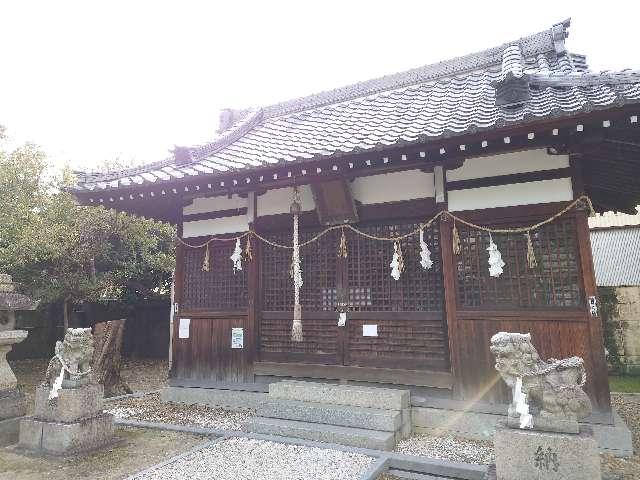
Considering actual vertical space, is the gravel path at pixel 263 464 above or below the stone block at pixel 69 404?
below

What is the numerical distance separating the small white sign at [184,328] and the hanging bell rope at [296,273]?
2.57m

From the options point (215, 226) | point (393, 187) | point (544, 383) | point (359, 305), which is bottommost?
point (544, 383)

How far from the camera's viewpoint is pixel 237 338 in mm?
8461

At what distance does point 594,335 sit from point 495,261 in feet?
5.40

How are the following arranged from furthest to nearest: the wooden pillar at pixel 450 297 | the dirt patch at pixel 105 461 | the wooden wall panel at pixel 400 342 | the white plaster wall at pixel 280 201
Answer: the white plaster wall at pixel 280 201 → the wooden wall panel at pixel 400 342 → the wooden pillar at pixel 450 297 → the dirt patch at pixel 105 461

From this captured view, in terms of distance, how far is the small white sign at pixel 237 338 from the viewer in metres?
8.42

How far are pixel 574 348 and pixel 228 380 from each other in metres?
6.17

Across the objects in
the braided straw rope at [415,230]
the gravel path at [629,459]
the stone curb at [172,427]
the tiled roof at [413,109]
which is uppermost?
the tiled roof at [413,109]

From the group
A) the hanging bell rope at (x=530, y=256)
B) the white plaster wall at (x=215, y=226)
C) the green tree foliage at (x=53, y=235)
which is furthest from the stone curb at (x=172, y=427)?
the green tree foliage at (x=53, y=235)

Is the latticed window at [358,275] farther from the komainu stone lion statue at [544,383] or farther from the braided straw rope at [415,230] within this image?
the komainu stone lion statue at [544,383]

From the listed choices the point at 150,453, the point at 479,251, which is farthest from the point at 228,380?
the point at 479,251

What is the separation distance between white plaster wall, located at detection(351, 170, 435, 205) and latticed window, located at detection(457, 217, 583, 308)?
992 millimetres

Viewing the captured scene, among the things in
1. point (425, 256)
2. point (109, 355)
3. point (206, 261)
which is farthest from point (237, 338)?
point (425, 256)

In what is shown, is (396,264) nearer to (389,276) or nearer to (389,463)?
(389,276)
